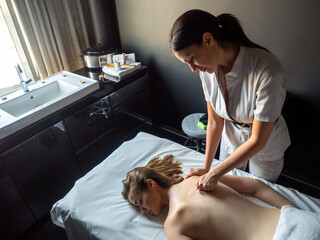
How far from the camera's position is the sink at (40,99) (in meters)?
1.53

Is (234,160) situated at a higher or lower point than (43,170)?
higher

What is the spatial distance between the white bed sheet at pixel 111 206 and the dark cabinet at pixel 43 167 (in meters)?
0.42

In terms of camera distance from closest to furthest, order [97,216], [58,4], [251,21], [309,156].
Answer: [97,216]
[251,21]
[309,156]
[58,4]

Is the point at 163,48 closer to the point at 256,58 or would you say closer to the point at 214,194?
the point at 256,58

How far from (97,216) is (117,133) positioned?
117cm

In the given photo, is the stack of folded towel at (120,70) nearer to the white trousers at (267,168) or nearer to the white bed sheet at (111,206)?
the white bed sheet at (111,206)

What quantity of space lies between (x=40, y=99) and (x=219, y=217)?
65.9 inches

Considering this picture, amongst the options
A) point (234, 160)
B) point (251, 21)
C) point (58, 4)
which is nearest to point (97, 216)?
point (234, 160)

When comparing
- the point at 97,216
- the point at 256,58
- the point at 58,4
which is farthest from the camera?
the point at 58,4

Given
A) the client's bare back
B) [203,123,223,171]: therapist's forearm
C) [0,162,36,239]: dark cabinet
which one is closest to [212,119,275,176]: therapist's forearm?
the client's bare back

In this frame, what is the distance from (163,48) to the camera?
2.34 meters

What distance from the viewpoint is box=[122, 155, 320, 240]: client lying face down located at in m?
1.01

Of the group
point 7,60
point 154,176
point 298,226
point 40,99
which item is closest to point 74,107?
point 40,99

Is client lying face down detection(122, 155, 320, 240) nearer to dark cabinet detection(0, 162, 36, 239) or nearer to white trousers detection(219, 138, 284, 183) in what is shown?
white trousers detection(219, 138, 284, 183)
